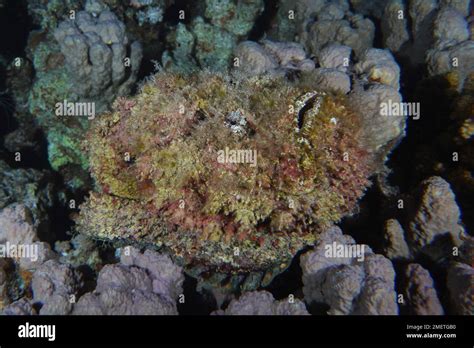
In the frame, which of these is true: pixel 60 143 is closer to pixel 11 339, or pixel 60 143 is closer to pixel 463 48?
pixel 11 339

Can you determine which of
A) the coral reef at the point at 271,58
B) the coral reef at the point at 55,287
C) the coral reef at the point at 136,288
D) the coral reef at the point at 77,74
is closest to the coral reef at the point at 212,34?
the coral reef at the point at 77,74

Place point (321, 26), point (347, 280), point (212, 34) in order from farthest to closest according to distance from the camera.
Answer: point (212, 34) < point (321, 26) < point (347, 280)

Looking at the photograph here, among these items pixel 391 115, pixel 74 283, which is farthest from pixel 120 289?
pixel 391 115

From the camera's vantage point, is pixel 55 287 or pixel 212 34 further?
pixel 212 34

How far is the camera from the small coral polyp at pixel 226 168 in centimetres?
302

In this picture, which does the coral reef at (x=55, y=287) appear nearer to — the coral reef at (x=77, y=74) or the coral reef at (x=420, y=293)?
the coral reef at (x=77, y=74)

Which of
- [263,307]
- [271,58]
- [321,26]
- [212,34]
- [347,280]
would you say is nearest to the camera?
[347,280]

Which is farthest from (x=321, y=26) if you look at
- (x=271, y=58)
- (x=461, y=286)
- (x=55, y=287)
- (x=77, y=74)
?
(x=55, y=287)

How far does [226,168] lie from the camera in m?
2.98

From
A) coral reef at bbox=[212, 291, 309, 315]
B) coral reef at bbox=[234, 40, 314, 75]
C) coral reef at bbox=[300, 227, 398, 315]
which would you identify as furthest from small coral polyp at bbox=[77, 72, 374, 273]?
coral reef at bbox=[234, 40, 314, 75]

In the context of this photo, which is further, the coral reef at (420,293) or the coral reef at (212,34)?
the coral reef at (212,34)

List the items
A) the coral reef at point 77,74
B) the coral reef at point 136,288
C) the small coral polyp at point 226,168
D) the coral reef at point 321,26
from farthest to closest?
the coral reef at point 321,26 < the coral reef at point 77,74 < the small coral polyp at point 226,168 < the coral reef at point 136,288

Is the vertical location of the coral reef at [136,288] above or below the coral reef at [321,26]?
below

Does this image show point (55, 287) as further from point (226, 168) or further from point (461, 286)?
point (461, 286)
